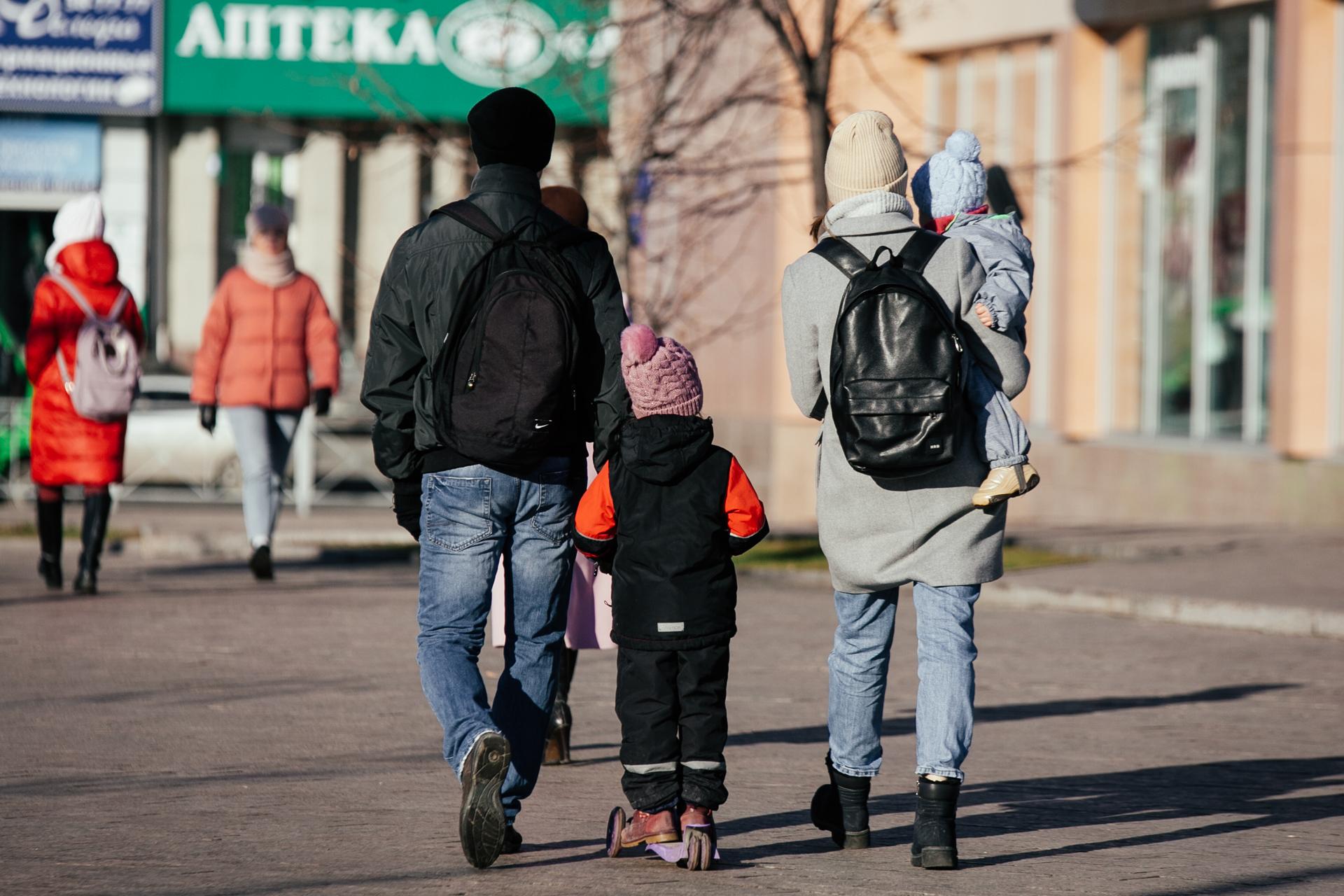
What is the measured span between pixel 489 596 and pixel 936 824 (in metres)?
1.25

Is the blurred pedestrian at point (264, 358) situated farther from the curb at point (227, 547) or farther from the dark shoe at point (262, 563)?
the curb at point (227, 547)

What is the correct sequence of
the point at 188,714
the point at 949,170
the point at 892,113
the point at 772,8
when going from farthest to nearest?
1. the point at 892,113
2. the point at 772,8
3. the point at 188,714
4. the point at 949,170

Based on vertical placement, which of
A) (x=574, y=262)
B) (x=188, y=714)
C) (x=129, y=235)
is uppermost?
(x=129, y=235)

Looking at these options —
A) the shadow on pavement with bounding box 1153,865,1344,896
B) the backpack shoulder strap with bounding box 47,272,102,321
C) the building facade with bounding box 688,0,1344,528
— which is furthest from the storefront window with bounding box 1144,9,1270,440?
the shadow on pavement with bounding box 1153,865,1344,896

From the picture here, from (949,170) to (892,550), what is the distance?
1109 mm

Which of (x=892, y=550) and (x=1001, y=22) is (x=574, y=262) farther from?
(x=1001, y=22)

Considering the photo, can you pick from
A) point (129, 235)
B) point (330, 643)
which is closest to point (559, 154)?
point (129, 235)

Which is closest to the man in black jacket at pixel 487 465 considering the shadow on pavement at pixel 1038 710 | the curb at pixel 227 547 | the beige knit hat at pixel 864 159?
the beige knit hat at pixel 864 159

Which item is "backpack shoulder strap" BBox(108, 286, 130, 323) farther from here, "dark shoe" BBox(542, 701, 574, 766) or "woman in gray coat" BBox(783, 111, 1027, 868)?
"woman in gray coat" BBox(783, 111, 1027, 868)

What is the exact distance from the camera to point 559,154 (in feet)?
86.3

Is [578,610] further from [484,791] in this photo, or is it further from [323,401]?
[323,401]

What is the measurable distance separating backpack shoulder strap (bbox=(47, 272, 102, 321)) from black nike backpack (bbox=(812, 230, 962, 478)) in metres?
6.20

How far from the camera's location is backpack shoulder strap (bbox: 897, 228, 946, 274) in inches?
191

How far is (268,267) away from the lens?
10344mm
